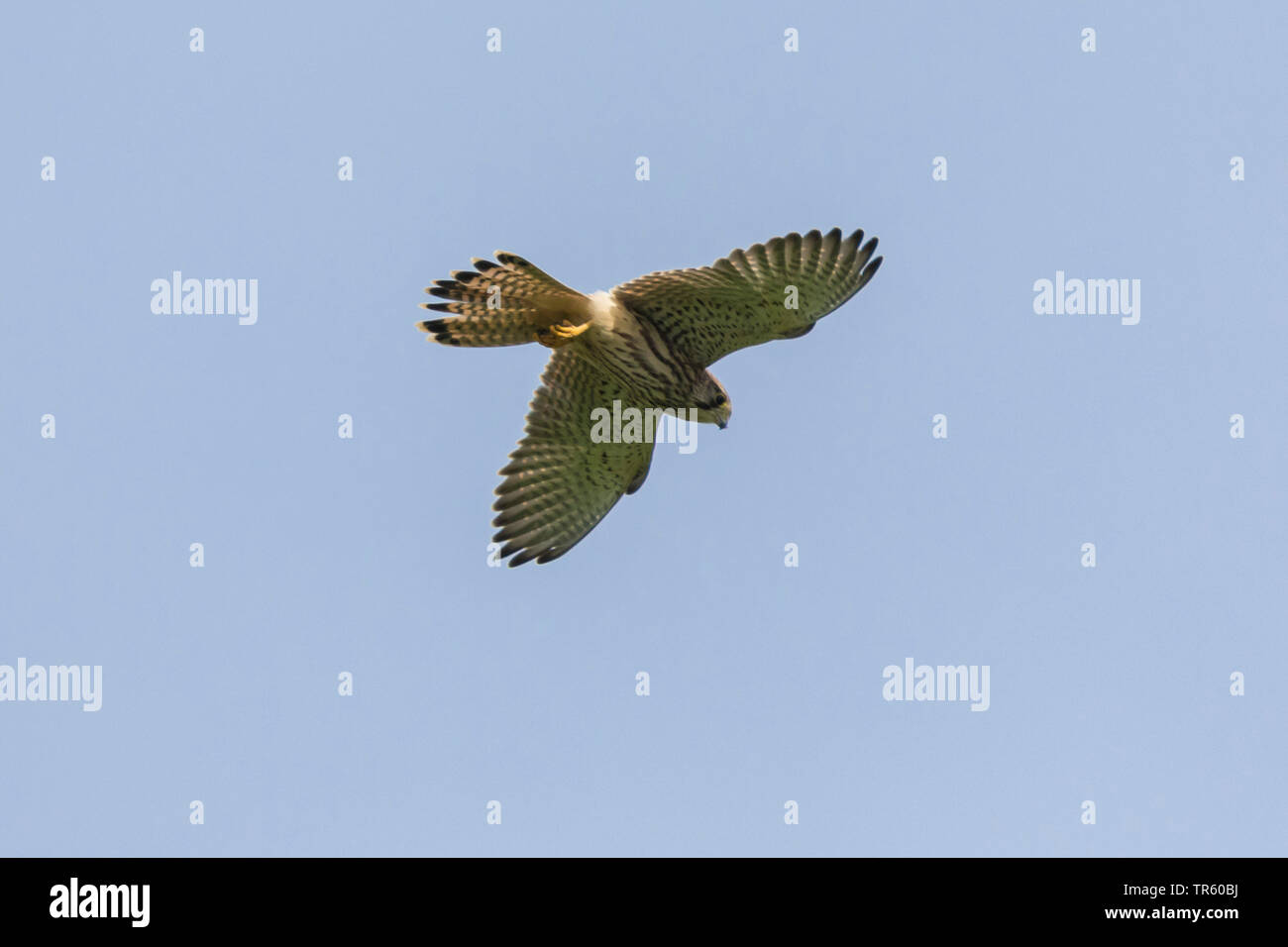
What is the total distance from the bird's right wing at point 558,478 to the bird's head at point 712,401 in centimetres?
87

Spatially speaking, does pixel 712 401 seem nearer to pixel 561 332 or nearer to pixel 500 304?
pixel 561 332

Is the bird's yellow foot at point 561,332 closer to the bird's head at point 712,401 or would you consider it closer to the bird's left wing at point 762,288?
the bird's left wing at point 762,288

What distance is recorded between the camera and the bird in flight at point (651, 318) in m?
10.7

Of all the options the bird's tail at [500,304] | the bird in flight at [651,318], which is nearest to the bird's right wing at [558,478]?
the bird in flight at [651,318]

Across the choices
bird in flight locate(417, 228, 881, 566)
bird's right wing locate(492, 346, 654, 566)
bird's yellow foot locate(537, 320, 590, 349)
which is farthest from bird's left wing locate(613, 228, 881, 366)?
bird's right wing locate(492, 346, 654, 566)

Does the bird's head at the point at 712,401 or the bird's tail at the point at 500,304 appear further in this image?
the bird's head at the point at 712,401

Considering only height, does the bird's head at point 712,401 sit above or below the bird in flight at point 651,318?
below

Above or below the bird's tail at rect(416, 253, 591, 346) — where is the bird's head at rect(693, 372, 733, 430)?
below

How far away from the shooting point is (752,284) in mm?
10812

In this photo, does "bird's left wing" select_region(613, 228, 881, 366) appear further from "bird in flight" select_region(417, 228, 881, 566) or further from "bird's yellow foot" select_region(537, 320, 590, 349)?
"bird's yellow foot" select_region(537, 320, 590, 349)

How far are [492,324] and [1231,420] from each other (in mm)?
6177

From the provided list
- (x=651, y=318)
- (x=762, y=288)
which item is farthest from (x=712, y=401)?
(x=762, y=288)

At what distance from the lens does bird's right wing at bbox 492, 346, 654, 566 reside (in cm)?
1216
